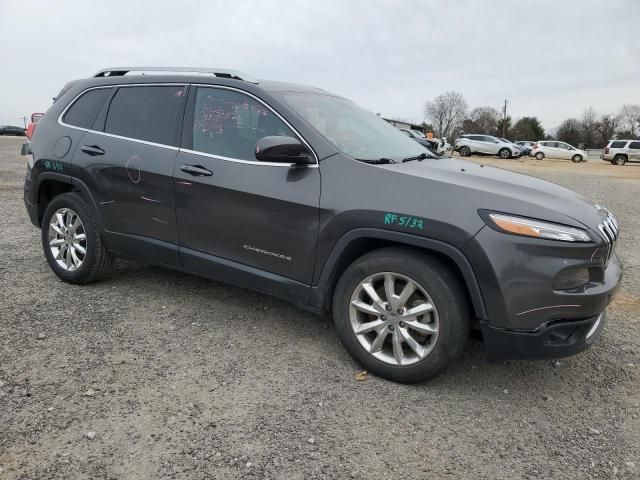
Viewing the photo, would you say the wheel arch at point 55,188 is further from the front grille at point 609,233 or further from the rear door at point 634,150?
the rear door at point 634,150

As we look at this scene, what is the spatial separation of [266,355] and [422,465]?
131 centimetres

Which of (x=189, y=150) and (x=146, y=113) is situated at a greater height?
(x=146, y=113)

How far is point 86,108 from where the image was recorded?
436 cm

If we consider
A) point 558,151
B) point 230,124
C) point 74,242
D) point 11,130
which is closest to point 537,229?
point 230,124

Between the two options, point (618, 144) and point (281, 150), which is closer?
point (281, 150)

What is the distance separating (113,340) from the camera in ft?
11.4

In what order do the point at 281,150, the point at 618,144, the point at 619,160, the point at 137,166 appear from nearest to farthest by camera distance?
the point at 281,150, the point at 137,166, the point at 618,144, the point at 619,160

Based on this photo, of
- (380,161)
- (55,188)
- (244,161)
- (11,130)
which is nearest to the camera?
(380,161)

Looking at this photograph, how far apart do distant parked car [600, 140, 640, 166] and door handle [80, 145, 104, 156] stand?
37.1 m

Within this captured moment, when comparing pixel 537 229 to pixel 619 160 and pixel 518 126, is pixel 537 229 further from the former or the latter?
pixel 518 126

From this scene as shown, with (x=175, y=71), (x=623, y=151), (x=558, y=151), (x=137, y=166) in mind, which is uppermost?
(x=175, y=71)

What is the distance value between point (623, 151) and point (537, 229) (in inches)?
1452

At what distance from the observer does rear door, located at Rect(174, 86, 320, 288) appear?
3199 millimetres

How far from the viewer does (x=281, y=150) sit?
3.07 meters
